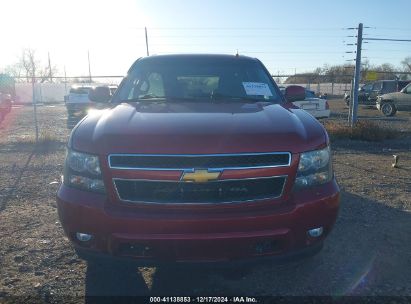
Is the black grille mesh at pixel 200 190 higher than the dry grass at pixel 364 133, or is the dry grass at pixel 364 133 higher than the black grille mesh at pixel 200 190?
the black grille mesh at pixel 200 190

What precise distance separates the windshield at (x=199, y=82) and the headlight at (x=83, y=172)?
127 cm

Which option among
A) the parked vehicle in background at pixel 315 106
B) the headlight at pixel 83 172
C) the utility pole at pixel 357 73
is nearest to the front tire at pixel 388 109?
the parked vehicle in background at pixel 315 106

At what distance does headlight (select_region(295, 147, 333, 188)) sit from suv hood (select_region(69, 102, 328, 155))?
6 centimetres

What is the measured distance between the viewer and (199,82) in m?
4.25

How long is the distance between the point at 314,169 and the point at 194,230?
96 centimetres

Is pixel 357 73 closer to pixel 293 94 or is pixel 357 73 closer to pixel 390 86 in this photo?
pixel 293 94

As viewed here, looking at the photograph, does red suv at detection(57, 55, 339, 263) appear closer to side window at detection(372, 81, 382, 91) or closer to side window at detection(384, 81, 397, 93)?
side window at detection(384, 81, 397, 93)

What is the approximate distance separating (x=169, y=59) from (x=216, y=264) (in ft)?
8.72

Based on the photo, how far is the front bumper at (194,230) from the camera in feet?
8.23

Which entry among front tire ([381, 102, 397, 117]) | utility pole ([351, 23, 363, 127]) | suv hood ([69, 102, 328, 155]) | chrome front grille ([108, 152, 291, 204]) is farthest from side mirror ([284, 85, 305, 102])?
front tire ([381, 102, 397, 117])

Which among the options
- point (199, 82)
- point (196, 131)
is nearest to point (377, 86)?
point (199, 82)

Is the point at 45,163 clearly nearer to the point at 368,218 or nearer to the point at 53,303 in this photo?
the point at 53,303

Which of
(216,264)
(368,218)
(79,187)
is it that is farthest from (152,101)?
(368,218)

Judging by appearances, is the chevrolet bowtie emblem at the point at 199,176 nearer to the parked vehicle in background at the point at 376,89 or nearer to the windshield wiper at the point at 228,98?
the windshield wiper at the point at 228,98
